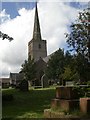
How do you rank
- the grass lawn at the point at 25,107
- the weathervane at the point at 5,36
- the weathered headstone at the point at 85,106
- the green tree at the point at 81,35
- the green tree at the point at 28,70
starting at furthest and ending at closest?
the green tree at the point at 28,70
the green tree at the point at 81,35
the weathervane at the point at 5,36
the grass lawn at the point at 25,107
the weathered headstone at the point at 85,106

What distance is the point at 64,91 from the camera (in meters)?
11.9

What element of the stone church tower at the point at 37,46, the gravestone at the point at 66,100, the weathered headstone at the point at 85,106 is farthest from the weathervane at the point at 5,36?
the stone church tower at the point at 37,46

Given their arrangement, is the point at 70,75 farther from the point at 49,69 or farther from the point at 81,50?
the point at 49,69

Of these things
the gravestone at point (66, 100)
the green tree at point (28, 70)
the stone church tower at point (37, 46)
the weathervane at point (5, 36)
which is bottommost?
the gravestone at point (66, 100)

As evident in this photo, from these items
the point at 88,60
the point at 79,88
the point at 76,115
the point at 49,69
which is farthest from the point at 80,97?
the point at 49,69

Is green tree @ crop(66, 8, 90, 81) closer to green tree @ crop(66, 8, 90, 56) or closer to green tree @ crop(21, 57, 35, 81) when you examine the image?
green tree @ crop(66, 8, 90, 56)

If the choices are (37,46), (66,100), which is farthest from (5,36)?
(37,46)

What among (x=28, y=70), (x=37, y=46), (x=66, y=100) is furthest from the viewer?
(x=37, y=46)

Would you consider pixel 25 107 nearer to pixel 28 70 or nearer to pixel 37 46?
pixel 28 70


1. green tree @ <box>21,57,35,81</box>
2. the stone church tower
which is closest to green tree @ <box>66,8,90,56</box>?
green tree @ <box>21,57,35,81</box>

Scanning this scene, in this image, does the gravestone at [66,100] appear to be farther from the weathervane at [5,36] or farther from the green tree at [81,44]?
the green tree at [81,44]

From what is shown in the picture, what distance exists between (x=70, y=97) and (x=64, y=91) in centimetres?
37

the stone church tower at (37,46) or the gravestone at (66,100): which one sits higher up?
the stone church tower at (37,46)

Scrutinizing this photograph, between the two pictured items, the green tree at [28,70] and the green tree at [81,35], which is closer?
the green tree at [81,35]
